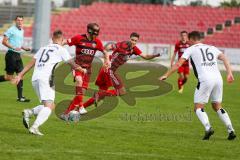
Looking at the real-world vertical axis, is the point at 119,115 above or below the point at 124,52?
below

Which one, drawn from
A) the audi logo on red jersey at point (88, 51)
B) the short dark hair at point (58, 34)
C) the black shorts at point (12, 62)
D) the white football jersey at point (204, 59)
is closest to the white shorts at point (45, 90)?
the short dark hair at point (58, 34)

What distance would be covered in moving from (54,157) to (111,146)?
5.13 feet

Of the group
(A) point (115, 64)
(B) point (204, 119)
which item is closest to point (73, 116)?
(B) point (204, 119)

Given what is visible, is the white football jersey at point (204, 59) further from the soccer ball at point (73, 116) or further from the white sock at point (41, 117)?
the soccer ball at point (73, 116)

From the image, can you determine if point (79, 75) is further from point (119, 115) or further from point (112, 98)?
point (112, 98)

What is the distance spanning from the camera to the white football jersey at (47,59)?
12.1 meters

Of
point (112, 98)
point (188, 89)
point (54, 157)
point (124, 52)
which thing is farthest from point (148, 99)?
point (54, 157)

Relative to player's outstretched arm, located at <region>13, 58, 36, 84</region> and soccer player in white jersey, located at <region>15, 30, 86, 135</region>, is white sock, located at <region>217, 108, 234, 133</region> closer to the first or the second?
soccer player in white jersey, located at <region>15, 30, 86, 135</region>

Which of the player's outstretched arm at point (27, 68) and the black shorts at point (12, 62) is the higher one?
the player's outstretched arm at point (27, 68)

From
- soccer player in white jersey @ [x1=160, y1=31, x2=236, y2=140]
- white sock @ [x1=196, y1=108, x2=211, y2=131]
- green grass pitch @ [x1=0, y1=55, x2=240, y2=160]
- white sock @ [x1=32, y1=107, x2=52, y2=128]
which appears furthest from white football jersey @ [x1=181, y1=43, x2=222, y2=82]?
white sock @ [x1=32, y1=107, x2=52, y2=128]

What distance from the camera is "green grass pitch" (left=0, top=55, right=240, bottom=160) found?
10461mm

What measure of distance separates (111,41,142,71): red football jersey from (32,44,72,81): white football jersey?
16.0 feet

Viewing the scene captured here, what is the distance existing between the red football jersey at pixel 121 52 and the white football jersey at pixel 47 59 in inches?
192

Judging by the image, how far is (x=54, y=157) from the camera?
995cm
